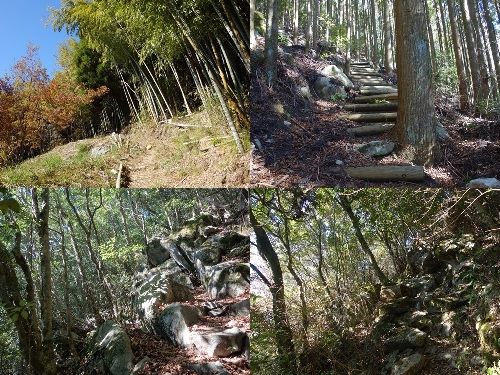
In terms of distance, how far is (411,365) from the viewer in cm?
300

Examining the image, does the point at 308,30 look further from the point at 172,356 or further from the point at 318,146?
the point at 172,356

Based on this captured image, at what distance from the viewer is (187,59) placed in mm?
3316

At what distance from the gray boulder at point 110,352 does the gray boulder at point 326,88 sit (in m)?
2.74

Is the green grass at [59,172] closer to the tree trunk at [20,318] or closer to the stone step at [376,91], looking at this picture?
the tree trunk at [20,318]

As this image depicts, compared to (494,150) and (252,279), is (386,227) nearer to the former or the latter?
(494,150)

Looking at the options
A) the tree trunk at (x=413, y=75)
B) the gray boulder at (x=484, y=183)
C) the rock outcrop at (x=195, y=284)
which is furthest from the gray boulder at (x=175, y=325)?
the gray boulder at (x=484, y=183)

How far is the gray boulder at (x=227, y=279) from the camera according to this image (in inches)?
118

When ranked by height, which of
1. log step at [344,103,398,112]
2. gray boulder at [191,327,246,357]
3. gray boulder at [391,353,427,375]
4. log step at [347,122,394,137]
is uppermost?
log step at [344,103,398,112]

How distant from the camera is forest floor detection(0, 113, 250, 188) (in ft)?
8.86

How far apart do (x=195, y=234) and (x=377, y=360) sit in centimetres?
185

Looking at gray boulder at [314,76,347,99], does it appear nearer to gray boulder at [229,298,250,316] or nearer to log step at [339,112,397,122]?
log step at [339,112,397,122]

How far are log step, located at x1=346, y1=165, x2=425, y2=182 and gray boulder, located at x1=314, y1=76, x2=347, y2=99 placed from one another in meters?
1.19

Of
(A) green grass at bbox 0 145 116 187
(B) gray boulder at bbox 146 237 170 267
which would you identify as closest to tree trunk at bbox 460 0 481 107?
(B) gray boulder at bbox 146 237 170 267

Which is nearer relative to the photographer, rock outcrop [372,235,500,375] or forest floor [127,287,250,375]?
forest floor [127,287,250,375]
